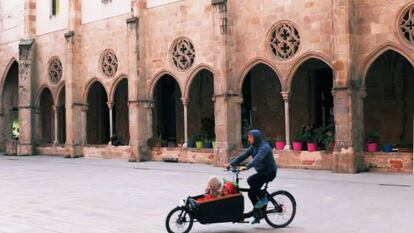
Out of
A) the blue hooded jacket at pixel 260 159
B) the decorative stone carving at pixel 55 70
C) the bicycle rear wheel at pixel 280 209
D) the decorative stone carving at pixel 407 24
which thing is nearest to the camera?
the blue hooded jacket at pixel 260 159

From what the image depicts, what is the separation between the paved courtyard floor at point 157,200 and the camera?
734 cm

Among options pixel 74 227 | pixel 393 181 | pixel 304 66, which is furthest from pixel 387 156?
pixel 74 227

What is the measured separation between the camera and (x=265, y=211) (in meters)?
7.15

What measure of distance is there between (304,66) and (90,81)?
9.94m

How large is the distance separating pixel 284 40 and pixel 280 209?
974 cm

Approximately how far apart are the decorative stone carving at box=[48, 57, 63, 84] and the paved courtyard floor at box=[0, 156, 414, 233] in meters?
9.65

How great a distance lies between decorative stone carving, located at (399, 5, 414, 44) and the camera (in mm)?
13587

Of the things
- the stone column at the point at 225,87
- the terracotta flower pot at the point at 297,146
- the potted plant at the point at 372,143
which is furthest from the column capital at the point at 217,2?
the potted plant at the point at 372,143

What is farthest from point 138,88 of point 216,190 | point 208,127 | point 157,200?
point 216,190

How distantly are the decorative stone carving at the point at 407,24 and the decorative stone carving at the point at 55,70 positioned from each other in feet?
55.5

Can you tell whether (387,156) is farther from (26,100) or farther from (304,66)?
(26,100)

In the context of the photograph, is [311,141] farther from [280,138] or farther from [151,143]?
[151,143]

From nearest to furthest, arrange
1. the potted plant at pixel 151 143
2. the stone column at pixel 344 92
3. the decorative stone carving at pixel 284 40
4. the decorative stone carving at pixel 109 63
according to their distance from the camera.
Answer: the stone column at pixel 344 92 → the decorative stone carving at pixel 284 40 → the potted plant at pixel 151 143 → the decorative stone carving at pixel 109 63

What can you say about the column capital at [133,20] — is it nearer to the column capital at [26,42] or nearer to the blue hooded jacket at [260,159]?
the column capital at [26,42]
